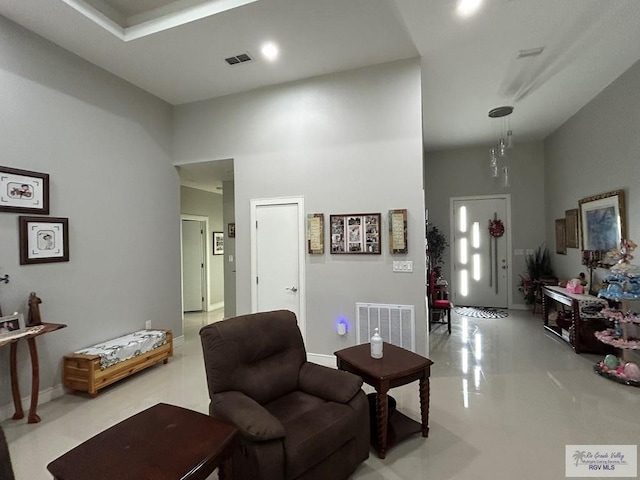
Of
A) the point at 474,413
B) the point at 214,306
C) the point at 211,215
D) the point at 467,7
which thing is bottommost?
the point at 474,413

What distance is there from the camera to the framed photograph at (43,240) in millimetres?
2910

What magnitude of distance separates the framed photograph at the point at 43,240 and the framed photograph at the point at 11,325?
0.52 m

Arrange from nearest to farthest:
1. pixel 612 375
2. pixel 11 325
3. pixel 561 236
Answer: pixel 11 325
pixel 612 375
pixel 561 236

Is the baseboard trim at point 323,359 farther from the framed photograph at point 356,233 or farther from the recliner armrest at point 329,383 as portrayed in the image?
the recliner armrest at point 329,383

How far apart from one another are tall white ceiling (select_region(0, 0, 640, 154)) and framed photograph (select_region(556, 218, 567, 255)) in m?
2.17

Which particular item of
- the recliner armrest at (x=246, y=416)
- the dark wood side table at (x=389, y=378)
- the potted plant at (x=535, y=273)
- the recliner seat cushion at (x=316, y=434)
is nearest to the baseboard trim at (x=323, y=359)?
the dark wood side table at (x=389, y=378)

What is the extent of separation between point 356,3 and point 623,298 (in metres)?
3.83

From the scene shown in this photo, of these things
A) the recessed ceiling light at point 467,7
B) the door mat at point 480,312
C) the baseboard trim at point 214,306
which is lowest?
the door mat at point 480,312

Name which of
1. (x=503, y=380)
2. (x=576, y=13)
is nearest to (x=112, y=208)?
(x=503, y=380)

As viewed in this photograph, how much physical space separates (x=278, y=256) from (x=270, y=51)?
2.26 meters

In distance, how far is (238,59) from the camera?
3443 millimetres

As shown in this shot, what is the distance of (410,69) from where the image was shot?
342cm

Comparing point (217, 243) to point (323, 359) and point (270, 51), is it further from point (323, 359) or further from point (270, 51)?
point (270, 51)

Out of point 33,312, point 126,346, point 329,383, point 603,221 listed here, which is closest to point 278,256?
point 126,346
